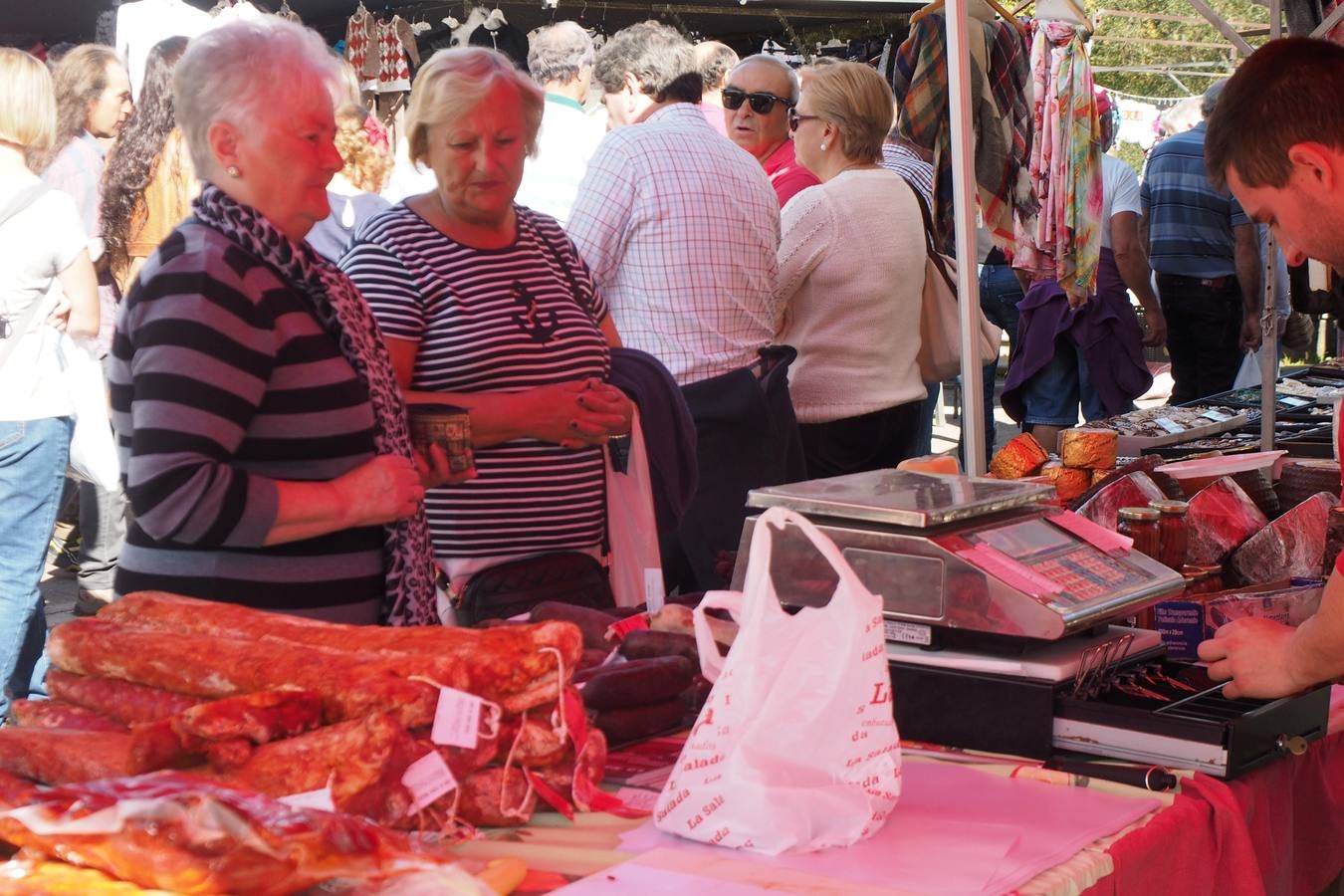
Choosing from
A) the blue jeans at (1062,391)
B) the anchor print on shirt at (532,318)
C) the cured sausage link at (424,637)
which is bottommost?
the blue jeans at (1062,391)

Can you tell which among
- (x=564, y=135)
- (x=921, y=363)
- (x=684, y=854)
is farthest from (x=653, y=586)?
(x=564, y=135)

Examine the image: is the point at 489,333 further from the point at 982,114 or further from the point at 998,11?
the point at 998,11

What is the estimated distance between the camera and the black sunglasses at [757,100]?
492 cm

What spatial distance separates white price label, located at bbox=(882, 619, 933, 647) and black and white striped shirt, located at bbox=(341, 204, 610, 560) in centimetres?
118

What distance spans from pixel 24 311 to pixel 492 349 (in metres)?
2.05

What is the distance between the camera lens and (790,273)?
177 inches

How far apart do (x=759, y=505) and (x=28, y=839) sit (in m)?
1.09

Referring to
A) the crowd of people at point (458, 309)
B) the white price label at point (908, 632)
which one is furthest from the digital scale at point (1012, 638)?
the crowd of people at point (458, 309)

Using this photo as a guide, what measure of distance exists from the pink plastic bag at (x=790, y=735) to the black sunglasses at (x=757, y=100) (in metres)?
3.58

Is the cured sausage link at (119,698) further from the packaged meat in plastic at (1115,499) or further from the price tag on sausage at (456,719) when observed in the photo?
the packaged meat in plastic at (1115,499)

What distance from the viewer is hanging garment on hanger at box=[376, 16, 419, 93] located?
737 cm

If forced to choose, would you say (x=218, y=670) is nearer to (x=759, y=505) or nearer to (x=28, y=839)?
(x=28, y=839)

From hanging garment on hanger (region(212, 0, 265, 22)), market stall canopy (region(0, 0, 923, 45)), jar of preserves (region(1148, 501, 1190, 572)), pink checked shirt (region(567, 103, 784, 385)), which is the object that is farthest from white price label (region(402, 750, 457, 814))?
market stall canopy (region(0, 0, 923, 45))

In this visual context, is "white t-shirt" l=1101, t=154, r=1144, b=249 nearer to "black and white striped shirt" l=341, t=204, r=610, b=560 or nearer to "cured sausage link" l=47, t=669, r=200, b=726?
"black and white striped shirt" l=341, t=204, r=610, b=560
